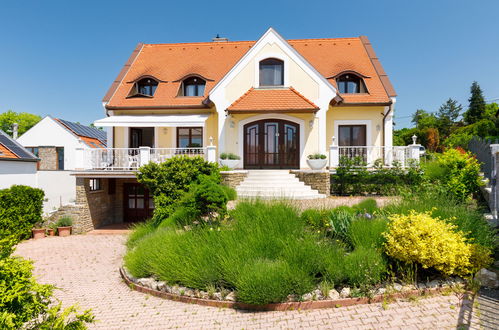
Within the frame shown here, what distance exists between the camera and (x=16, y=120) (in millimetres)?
63438

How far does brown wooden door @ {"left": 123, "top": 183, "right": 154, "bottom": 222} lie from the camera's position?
1941cm

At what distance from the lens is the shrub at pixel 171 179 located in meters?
13.1

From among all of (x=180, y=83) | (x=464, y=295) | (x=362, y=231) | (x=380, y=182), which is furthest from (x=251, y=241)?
(x=180, y=83)

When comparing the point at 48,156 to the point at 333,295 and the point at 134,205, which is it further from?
the point at 333,295

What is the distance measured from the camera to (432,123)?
2270 inches

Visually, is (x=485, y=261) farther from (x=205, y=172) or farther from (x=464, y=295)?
(x=205, y=172)

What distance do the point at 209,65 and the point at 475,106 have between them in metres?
64.2

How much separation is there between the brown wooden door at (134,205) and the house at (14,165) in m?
7.35

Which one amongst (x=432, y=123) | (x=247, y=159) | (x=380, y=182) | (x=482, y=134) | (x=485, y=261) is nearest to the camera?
(x=485, y=261)

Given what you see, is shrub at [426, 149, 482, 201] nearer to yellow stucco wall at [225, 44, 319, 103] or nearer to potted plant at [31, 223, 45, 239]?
yellow stucco wall at [225, 44, 319, 103]

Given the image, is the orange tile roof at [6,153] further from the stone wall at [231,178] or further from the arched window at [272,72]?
the arched window at [272,72]

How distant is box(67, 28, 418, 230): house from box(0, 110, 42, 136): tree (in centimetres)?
5977

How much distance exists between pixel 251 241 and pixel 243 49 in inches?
765

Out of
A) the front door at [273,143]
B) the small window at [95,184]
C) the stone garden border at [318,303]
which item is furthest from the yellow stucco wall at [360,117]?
the small window at [95,184]
